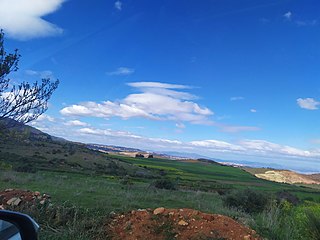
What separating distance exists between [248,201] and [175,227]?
890 cm

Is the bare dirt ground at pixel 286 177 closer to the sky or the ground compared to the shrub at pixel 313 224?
closer to the sky

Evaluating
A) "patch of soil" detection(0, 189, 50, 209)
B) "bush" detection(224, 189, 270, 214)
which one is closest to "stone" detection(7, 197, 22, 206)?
"patch of soil" detection(0, 189, 50, 209)

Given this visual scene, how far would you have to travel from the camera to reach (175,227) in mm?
9859

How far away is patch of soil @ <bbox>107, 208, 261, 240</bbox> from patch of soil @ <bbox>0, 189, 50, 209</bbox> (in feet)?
7.68

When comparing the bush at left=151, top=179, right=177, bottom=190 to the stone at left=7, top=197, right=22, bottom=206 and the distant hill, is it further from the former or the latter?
the stone at left=7, top=197, right=22, bottom=206

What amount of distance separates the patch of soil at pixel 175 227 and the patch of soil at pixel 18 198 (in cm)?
234

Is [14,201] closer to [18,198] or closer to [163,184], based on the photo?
[18,198]

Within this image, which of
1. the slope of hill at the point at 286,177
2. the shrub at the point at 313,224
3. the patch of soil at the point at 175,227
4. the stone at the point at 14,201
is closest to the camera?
the shrub at the point at 313,224

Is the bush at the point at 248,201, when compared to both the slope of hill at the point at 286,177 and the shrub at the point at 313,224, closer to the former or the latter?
the shrub at the point at 313,224

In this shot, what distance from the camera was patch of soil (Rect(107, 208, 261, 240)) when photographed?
940 cm

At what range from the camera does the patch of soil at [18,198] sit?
421 inches

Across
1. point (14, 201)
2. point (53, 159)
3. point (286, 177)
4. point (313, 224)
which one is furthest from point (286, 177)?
point (14, 201)

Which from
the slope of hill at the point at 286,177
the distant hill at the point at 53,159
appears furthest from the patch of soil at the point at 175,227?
the slope of hill at the point at 286,177

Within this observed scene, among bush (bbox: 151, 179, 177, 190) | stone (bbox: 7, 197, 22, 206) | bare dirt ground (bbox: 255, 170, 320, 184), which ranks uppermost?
bare dirt ground (bbox: 255, 170, 320, 184)
